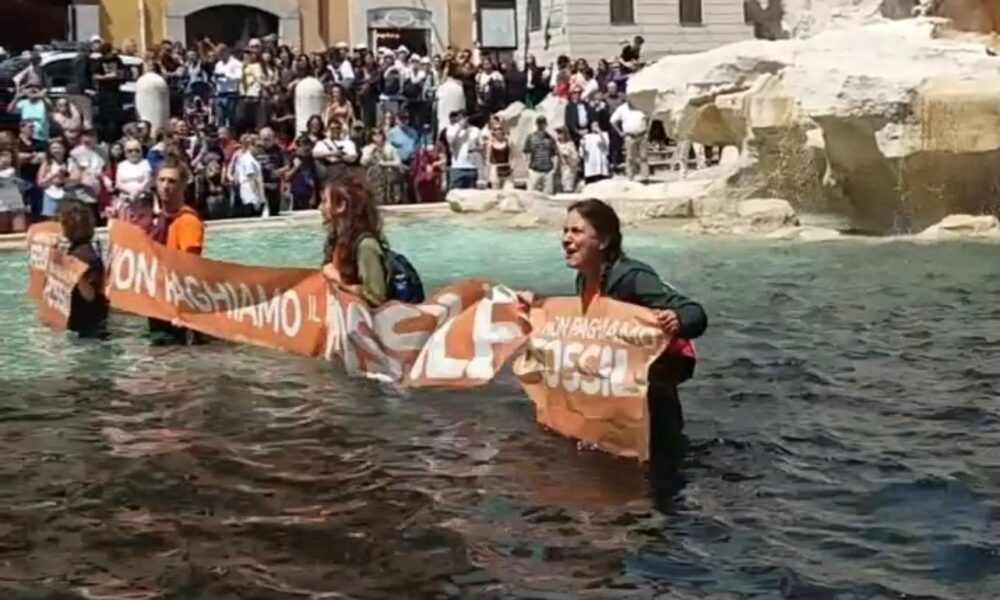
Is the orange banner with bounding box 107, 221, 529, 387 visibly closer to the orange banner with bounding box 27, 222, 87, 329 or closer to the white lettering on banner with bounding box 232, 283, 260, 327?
the white lettering on banner with bounding box 232, 283, 260, 327

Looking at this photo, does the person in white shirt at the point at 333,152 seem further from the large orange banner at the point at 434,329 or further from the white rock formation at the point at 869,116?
the large orange banner at the point at 434,329

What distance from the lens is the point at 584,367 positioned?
24.7ft

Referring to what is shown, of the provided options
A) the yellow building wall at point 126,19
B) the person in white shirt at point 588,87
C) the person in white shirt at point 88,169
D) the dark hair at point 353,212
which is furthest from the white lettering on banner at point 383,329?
the yellow building wall at point 126,19

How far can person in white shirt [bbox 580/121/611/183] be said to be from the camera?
87.1 ft

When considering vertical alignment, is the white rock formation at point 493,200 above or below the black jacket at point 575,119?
below

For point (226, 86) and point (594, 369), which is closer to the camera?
point (594, 369)

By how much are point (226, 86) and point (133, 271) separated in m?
15.3

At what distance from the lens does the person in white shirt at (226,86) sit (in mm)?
26141

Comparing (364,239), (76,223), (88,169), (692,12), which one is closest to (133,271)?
(76,223)

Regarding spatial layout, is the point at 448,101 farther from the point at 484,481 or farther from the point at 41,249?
the point at 484,481

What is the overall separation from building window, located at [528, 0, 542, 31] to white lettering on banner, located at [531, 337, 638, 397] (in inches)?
1567

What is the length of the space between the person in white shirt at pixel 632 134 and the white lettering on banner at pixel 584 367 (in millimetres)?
19247

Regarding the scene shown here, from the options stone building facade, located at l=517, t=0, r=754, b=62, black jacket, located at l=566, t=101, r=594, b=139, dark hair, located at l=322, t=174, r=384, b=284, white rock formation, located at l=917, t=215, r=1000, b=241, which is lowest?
white rock formation, located at l=917, t=215, r=1000, b=241

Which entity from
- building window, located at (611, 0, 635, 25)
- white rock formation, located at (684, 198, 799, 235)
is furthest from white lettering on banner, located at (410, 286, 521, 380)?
building window, located at (611, 0, 635, 25)
